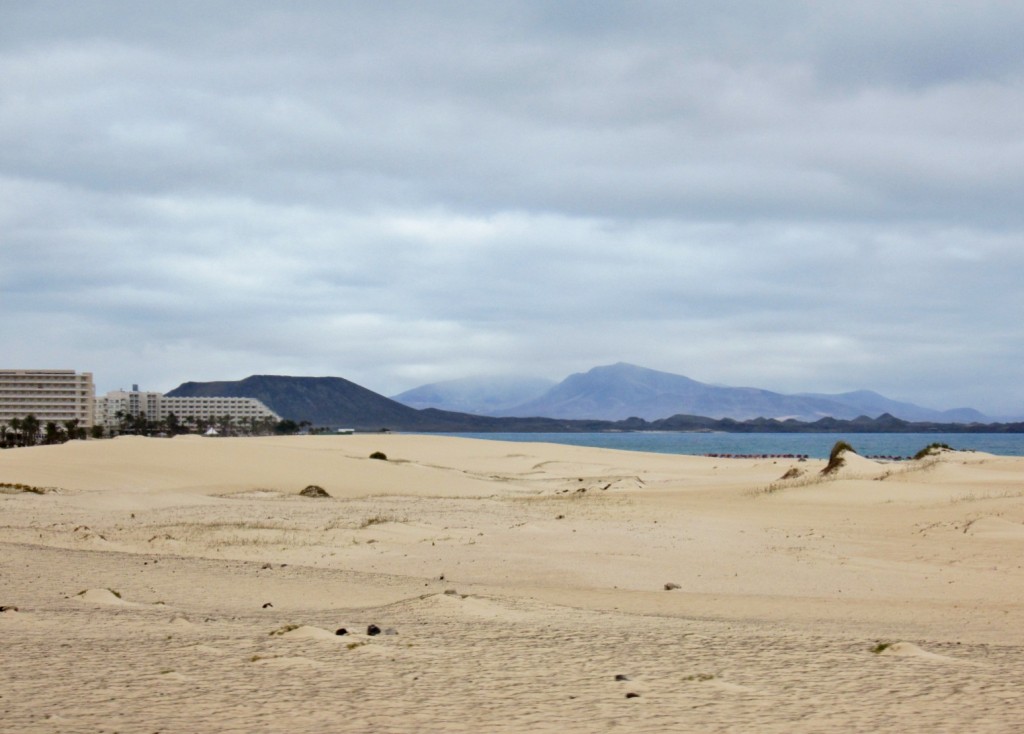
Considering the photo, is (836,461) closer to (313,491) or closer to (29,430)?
(313,491)

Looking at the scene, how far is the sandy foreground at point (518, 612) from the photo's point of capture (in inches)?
283

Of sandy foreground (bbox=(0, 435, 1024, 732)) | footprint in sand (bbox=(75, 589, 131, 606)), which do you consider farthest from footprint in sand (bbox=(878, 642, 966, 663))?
footprint in sand (bbox=(75, 589, 131, 606))

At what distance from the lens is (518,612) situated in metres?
Answer: 12.4

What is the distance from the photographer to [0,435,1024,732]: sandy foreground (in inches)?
283

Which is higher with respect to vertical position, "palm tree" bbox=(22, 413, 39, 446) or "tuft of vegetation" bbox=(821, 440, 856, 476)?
"palm tree" bbox=(22, 413, 39, 446)

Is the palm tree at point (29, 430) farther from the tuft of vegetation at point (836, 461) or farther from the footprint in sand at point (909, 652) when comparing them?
the footprint in sand at point (909, 652)

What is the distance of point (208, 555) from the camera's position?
61.2 feet

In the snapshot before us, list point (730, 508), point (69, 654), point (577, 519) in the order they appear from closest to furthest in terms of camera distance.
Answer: point (69, 654) < point (577, 519) < point (730, 508)

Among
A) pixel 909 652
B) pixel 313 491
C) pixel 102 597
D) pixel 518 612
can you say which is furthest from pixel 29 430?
pixel 909 652

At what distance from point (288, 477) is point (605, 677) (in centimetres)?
3695

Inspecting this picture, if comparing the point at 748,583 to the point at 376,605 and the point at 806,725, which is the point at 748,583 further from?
the point at 806,725

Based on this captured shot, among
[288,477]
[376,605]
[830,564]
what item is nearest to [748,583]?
[830,564]

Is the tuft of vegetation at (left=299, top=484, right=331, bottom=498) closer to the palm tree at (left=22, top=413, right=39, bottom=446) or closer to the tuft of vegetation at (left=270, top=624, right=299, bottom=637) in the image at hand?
the tuft of vegetation at (left=270, top=624, right=299, bottom=637)

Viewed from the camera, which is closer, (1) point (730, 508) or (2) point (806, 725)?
(2) point (806, 725)
